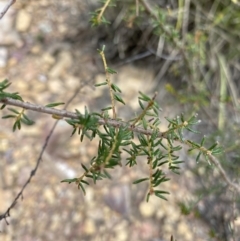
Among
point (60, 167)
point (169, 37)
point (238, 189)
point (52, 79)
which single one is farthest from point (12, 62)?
point (238, 189)

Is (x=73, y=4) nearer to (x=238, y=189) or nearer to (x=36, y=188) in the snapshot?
(x=36, y=188)

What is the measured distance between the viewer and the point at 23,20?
162 cm

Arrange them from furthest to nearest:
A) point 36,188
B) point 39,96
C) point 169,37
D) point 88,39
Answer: point 88,39 < point 39,96 < point 36,188 < point 169,37

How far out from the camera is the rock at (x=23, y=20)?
1.61m

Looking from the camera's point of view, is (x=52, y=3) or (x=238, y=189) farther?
(x=52, y=3)

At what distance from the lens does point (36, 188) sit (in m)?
1.21

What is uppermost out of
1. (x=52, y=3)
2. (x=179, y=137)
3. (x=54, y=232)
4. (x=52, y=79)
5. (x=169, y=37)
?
(x=179, y=137)

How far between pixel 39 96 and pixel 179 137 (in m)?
0.89

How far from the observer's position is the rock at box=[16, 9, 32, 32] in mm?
1605

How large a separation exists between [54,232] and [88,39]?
2.40 ft

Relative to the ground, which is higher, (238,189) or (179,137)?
(179,137)

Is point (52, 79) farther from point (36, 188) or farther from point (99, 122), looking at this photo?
point (99, 122)

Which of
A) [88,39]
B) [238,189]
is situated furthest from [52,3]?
[238,189]

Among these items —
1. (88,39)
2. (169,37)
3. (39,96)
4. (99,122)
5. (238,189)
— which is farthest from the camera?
(88,39)
